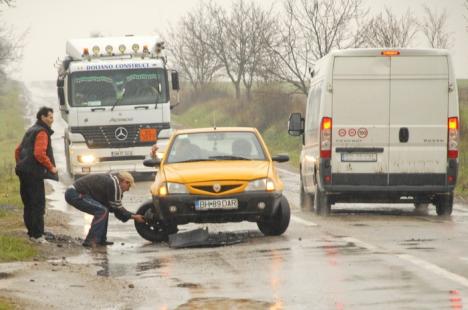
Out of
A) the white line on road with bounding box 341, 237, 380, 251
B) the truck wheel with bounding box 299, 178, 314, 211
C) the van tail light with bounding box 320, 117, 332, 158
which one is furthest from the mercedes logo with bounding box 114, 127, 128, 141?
the white line on road with bounding box 341, 237, 380, 251

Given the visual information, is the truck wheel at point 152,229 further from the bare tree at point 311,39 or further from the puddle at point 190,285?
the bare tree at point 311,39

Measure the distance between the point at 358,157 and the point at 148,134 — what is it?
37.2 ft

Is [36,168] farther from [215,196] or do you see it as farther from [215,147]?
[215,147]

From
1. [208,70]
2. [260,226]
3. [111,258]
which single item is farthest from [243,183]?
[208,70]

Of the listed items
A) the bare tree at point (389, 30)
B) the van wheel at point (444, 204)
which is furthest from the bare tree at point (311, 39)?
the van wheel at point (444, 204)

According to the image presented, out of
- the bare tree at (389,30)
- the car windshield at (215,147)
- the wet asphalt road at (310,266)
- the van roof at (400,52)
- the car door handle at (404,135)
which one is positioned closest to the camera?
the wet asphalt road at (310,266)

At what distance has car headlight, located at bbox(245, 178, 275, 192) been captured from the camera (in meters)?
16.2

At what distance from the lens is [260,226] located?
16.9 metres

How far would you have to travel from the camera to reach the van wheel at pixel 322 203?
2027 cm

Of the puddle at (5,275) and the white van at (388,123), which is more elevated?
the white van at (388,123)

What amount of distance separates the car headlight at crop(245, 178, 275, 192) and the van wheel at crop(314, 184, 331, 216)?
13.0ft

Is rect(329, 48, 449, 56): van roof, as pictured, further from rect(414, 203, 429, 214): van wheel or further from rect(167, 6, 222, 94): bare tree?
rect(167, 6, 222, 94): bare tree

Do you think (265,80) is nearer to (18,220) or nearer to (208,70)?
(208,70)

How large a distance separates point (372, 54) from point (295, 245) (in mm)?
5465
